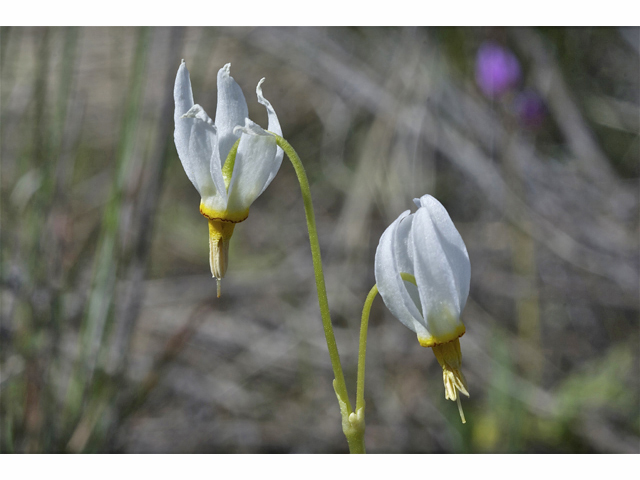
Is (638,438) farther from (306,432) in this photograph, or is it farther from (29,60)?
(29,60)

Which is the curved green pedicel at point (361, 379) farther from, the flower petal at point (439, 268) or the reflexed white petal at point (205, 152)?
the reflexed white petal at point (205, 152)

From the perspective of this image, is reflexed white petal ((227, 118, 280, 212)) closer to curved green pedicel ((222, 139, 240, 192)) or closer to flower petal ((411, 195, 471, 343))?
curved green pedicel ((222, 139, 240, 192))

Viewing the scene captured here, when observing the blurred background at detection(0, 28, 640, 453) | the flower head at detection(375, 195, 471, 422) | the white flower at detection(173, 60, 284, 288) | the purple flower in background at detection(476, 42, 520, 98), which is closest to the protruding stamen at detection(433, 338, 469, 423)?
the flower head at detection(375, 195, 471, 422)

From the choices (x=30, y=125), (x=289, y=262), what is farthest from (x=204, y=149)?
(x=289, y=262)

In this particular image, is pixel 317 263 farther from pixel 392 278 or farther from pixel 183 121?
pixel 183 121

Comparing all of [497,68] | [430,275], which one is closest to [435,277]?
[430,275]

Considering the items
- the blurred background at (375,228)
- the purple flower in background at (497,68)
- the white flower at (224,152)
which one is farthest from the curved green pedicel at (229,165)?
the purple flower in background at (497,68)

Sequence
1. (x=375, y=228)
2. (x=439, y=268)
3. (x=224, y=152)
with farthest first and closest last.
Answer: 1. (x=375, y=228)
2. (x=224, y=152)
3. (x=439, y=268)
